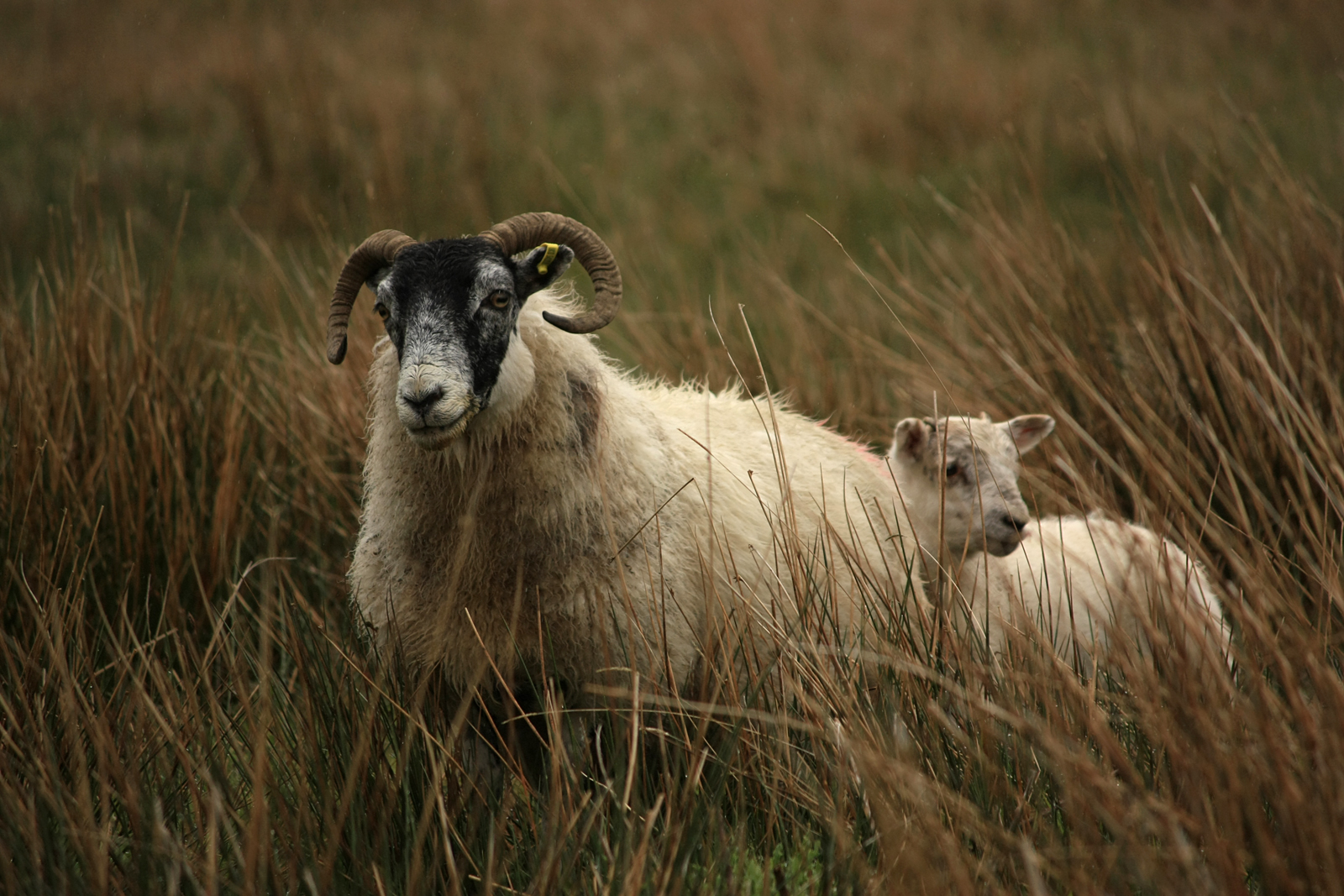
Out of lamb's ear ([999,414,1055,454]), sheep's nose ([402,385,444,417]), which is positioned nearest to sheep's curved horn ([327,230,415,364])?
sheep's nose ([402,385,444,417])

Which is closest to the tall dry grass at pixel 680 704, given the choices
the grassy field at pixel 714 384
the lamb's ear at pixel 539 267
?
the grassy field at pixel 714 384

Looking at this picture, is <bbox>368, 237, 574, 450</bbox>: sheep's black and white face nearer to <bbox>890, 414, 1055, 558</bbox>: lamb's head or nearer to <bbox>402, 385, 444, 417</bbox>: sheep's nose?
<bbox>402, 385, 444, 417</bbox>: sheep's nose

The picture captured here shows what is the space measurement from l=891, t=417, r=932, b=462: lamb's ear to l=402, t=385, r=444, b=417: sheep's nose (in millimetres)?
1727

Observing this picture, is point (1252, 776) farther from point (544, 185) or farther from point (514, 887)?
point (544, 185)

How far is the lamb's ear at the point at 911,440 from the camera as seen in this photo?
361cm

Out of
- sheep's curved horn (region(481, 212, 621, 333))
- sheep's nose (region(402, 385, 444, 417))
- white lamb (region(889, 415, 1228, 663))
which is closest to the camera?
sheep's nose (region(402, 385, 444, 417))

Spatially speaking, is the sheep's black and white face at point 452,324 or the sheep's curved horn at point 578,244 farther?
the sheep's curved horn at point 578,244

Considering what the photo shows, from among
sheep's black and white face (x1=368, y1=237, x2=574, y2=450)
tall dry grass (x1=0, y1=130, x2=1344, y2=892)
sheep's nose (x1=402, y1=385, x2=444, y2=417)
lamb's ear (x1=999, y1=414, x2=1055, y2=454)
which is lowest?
tall dry grass (x1=0, y1=130, x2=1344, y2=892)

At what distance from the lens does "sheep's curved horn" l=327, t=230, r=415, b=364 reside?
300 cm

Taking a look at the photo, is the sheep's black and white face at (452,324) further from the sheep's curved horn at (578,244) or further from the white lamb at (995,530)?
the white lamb at (995,530)

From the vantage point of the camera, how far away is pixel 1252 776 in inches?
68.6

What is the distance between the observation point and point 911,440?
3.69m

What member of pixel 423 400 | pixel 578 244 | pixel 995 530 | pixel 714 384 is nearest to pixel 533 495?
pixel 423 400

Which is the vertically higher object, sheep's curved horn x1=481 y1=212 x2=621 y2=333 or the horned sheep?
sheep's curved horn x1=481 y1=212 x2=621 y2=333
